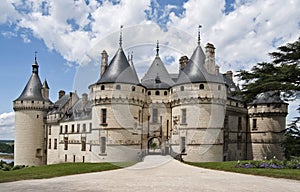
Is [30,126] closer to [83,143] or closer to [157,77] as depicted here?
[83,143]

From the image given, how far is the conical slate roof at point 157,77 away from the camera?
3002cm

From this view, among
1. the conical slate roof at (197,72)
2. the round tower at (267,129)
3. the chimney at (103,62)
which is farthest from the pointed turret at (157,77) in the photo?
the round tower at (267,129)

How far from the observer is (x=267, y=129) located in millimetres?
34156

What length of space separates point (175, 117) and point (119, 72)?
6.30 metres

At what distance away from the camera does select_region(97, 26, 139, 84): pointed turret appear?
88.0 feet

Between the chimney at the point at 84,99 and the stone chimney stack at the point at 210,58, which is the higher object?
the stone chimney stack at the point at 210,58

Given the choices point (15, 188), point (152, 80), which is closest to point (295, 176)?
point (15, 188)

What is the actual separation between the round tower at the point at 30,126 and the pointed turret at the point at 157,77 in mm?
18835

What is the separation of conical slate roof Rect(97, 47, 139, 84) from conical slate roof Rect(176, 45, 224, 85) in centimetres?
431

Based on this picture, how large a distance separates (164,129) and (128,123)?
13.2ft

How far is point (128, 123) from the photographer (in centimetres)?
2672

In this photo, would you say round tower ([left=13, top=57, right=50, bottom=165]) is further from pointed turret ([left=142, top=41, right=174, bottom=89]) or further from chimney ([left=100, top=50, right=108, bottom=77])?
pointed turret ([left=142, top=41, right=174, bottom=89])

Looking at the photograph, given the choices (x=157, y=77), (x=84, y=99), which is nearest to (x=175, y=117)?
(x=157, y=77)

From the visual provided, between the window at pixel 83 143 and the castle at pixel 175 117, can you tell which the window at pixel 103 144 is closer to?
the castle at pixel 175 117
